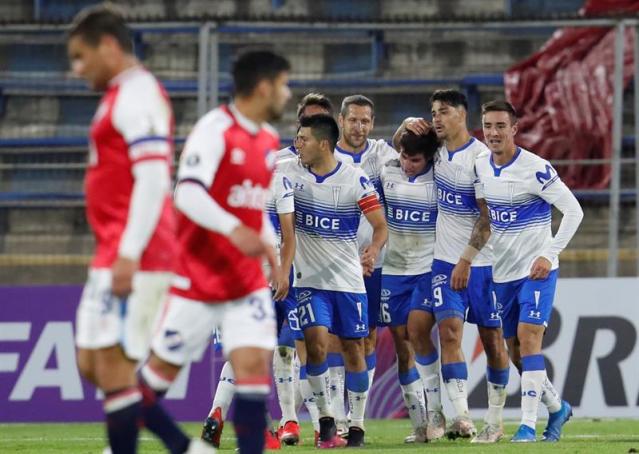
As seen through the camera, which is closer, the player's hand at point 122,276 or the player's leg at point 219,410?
the player's hand at point 122,276

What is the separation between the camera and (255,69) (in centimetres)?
724

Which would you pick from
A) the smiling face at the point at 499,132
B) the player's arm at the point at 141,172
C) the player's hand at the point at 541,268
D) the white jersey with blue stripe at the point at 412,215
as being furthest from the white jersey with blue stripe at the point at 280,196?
the player's arm at the point at 141,172

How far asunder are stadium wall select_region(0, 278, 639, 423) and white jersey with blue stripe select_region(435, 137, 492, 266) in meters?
3.45

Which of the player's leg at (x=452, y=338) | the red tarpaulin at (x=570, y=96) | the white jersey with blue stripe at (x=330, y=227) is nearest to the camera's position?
the white jersey with blue stripe at (x=330, y=227)

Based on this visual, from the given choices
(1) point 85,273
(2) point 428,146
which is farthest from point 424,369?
(1) point 85,273

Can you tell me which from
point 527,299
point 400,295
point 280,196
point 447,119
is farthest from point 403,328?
point 280,196

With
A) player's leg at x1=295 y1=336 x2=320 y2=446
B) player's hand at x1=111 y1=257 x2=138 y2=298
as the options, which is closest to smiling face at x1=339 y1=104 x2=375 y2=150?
player's leg at x1=295 y1=336 x2=320 y2=446

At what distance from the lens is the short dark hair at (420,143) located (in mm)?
11883

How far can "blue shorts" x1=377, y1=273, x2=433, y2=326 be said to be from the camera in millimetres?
11938

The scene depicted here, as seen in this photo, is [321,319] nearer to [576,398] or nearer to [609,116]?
[576,398]

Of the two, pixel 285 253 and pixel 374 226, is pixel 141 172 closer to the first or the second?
pixel 285 253

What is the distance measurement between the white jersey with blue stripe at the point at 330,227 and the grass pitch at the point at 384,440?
1277mm

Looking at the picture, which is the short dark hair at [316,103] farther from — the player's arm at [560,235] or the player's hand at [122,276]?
the player's hand at [122,276]

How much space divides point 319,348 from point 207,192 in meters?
4.26
